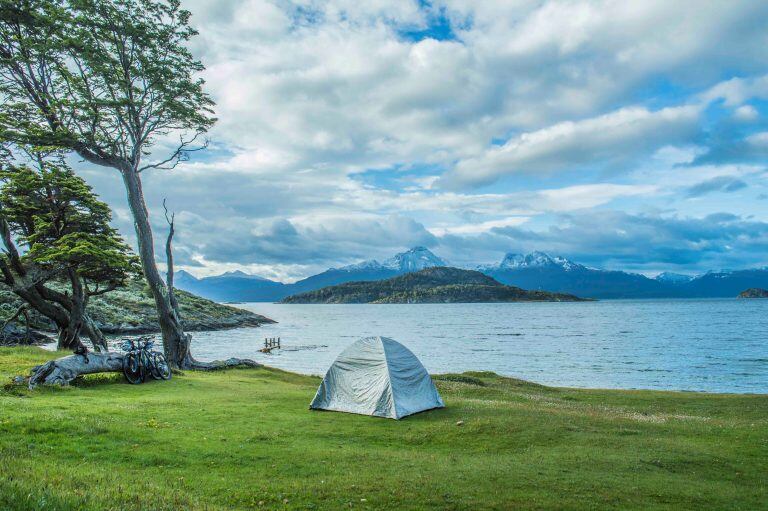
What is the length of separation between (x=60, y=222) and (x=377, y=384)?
28.9 m

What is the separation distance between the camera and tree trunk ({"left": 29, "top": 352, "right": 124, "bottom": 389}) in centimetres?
2250

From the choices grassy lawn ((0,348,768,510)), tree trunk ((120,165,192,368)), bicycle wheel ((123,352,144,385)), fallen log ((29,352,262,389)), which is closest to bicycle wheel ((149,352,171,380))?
bicycle wheel ((123,352,144,385))

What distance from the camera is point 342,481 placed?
1238 centimetres

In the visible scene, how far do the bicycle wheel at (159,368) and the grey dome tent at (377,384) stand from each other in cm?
1088

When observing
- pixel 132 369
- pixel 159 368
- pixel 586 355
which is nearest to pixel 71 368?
pixel 132 369

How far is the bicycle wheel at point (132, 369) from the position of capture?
88.1 ft

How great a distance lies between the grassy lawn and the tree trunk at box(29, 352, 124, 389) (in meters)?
0.87

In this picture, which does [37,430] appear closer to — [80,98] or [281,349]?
[80,98]

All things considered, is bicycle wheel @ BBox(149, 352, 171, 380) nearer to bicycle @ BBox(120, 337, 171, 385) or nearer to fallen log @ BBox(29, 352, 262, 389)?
bicycle @ BBox(120, 337, 171, 385)

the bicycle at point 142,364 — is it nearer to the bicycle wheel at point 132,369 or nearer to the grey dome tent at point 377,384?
the bicycle wheel at point 132,369

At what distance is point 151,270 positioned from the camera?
34.2 meters

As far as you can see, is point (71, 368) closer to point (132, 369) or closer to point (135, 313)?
point (132, 369)

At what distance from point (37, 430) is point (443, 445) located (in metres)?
12.5

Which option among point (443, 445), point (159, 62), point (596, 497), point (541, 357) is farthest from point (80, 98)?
point (541, 357)
